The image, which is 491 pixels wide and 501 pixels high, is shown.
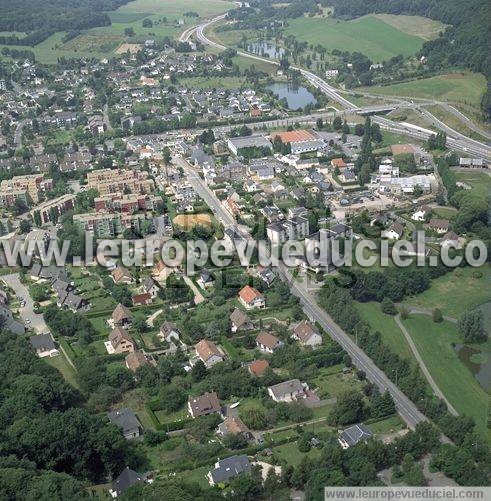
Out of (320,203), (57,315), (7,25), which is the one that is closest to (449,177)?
(320,203)

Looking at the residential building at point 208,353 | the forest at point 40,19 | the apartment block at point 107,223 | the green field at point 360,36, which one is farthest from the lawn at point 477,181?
the forest at point 40,19

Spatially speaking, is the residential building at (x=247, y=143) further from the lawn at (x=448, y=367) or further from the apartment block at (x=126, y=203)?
the lawn at (x=448, y=367)

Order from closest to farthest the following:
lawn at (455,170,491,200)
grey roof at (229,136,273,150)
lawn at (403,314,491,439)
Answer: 1. lawn at (403,314,491,439)
2. lawn at (455,170,491,200)
3. grey roof at (229,136,273,150)

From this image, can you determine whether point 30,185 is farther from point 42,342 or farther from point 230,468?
point 230,468

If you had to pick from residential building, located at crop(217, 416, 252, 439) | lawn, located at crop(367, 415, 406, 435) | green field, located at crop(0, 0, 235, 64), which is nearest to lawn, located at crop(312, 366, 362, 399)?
lawn, located at crop(367, 415, 406, 435)

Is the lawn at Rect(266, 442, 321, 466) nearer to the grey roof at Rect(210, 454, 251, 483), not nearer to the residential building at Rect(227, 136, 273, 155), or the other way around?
the grey roof at Rect(210, 454, 251, 483)
